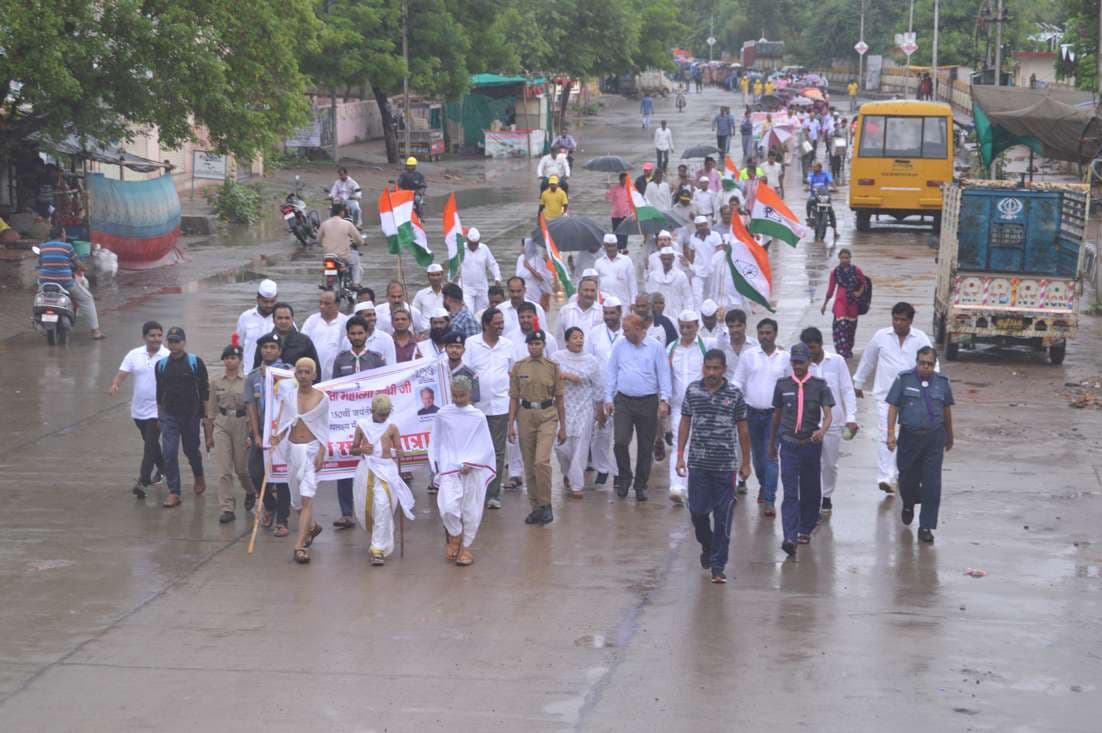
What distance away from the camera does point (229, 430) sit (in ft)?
37.8

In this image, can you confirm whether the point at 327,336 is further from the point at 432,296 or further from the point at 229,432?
the point at 229,432

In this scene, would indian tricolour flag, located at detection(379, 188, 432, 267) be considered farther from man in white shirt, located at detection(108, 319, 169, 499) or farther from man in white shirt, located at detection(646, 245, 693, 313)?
man in white shirt, located at detection(108, 319, 169, 499)

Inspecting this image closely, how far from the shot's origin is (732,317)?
11812 millimetres

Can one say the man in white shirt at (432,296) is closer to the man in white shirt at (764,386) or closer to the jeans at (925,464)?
the man in white shirt at (764,386)

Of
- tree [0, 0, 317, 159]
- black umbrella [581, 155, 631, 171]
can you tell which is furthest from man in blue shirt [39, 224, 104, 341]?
black umbrella [581, 155, 631, 171]

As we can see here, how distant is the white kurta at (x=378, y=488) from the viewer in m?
10.4

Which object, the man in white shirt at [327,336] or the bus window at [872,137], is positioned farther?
the bus window at [872,137]

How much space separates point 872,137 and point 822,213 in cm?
284

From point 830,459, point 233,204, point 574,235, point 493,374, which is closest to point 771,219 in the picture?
point 574,235

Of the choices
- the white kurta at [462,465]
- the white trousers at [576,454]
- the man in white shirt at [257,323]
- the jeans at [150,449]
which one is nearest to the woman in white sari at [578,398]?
the white trousers at [576,454]

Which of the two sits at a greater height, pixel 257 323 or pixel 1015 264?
pixel 1015 264

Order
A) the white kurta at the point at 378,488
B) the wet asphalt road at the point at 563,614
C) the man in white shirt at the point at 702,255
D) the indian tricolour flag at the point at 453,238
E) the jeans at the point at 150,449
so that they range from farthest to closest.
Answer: the man in white shirt at the point at 702,255 → the indian tricolour flag at the point at 453,238 → the jeans at the point at 150,449 → the white kurta at the point at 378,488 → the wet asphalt road at the point at 563,614

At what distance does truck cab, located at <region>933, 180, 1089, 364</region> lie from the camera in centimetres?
1781

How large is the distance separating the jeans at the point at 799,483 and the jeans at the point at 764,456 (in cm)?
96
